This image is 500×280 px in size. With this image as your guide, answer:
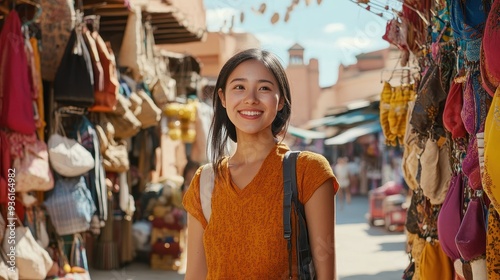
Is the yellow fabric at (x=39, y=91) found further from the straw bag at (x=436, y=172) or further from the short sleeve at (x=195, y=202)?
the short sleeve at (x=195, y=202)

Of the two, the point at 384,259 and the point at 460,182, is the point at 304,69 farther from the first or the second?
the point at 460,182

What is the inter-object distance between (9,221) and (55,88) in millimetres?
1298

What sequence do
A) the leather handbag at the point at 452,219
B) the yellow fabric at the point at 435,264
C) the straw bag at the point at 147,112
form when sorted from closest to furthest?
1. the leather handbag at the point at 452,219
2. the yellow fabric at the point at 435,264
3. the straw bag at the point at 147,112

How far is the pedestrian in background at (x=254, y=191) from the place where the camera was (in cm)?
232

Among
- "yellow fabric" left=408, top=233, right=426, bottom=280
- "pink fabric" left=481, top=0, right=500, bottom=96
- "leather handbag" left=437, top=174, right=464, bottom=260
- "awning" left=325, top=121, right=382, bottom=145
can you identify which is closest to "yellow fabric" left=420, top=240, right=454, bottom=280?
"yellow fabric" left=408, top=233, right=426, bottom=280

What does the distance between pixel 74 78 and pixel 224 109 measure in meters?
3.72

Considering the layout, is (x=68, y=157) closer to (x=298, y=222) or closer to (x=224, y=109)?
(x=224, y=109)

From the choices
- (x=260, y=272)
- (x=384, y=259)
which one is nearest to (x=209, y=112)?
(x=384, y=259)

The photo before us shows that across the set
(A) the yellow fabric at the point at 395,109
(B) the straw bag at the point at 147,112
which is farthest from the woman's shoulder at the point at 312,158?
(B) the straw bag at the point at 147,112

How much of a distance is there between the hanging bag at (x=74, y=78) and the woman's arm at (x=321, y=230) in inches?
164

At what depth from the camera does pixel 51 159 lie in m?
5.93

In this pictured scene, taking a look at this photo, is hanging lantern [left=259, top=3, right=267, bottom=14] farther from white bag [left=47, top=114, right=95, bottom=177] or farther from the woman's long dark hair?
white bag [left=47, top=114, right=95, bottom=177]

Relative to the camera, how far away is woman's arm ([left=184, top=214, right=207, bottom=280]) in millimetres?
2514

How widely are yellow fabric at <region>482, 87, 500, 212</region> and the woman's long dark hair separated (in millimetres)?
688
